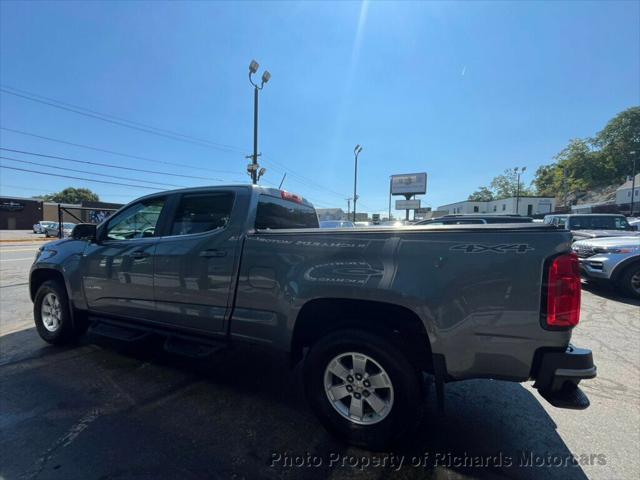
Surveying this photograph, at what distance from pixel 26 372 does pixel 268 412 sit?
2822 millimetres

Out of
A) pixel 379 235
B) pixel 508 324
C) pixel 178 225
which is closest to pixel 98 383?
pixel 178 225

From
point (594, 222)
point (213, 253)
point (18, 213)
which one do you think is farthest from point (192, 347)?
point (18, 213)

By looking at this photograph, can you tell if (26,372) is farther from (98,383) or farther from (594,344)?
(594,344)

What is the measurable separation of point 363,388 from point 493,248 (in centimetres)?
133

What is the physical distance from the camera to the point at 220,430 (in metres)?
2.53

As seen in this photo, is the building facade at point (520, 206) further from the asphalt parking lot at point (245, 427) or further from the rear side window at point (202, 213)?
the rear side window at point (202, 213)

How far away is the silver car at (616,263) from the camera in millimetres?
6875

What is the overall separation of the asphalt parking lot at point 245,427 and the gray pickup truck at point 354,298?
0.36 meters

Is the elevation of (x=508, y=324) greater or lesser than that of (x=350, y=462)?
greater

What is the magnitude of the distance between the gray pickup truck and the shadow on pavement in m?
0.30

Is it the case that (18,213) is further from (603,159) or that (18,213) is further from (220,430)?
(603,159)

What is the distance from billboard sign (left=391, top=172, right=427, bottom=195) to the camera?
37000 millimetres

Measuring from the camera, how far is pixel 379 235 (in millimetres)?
2268

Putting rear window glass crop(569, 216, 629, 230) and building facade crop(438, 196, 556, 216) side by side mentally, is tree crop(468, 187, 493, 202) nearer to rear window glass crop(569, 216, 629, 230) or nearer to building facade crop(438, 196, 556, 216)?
building facade crop(438, 196, 556, 216)
